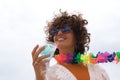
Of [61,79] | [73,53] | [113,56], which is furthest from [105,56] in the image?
[61,79]

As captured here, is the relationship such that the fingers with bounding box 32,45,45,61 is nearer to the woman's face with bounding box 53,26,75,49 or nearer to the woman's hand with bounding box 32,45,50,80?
the woman's hand with bounding box 32,45,50,80

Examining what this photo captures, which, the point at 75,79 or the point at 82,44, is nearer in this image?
the point at 75,79

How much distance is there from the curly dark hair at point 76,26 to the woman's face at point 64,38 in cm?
9

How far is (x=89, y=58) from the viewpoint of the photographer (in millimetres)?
4438

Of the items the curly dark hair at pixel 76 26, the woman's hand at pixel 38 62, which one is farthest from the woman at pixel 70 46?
the woman's hand at pixel 38 62

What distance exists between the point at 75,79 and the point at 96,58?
0.47 metres

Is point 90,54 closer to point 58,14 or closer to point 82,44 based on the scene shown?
point 82,44

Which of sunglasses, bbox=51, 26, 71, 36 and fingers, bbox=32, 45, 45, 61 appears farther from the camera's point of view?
sunglasses, bbox=51, 26, 71, 36

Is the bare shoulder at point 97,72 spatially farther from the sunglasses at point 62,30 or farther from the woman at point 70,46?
the sunglasses at point 62,30

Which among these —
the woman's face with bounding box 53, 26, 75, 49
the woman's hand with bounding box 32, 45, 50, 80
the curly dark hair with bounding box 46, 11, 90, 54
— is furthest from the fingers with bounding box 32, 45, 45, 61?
the curly dark hair with bounding box 46, 11, 90, 54

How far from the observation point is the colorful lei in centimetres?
431

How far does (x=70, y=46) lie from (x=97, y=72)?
0.39 m

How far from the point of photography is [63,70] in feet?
13.9

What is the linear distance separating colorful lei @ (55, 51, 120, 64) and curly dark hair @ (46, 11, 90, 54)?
0.12 meters
